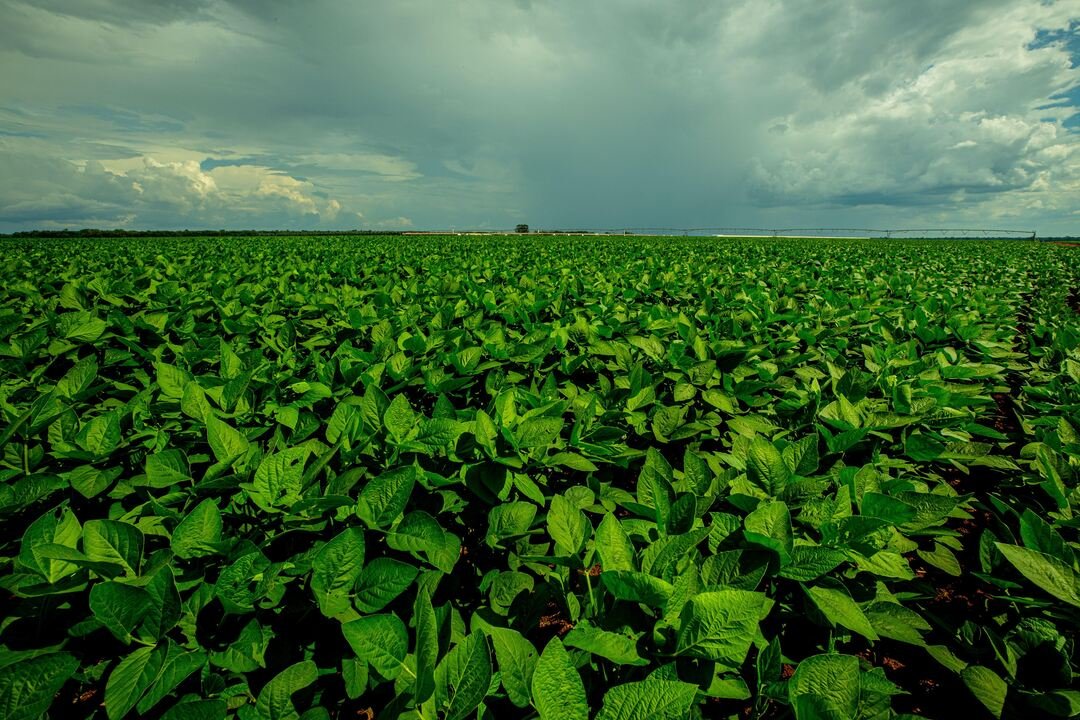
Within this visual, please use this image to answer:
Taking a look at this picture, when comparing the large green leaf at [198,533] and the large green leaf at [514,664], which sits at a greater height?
the large green leaf at [198,533]

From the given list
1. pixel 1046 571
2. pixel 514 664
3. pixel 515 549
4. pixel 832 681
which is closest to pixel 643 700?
pixel 514 664

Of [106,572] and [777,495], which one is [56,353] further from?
[777,495]

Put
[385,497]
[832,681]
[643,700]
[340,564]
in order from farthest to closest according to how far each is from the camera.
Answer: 1. [385,497]
2. [340,564]
3. [832,681]
4. [643,700]

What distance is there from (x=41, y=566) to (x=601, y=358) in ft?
8.92

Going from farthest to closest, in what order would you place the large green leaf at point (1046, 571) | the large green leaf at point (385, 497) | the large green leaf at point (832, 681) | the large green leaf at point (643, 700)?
the large green leaf at point (385, 497), the large green leaf at point (1046, 571), the large green leaf at point (832, 681), the large green leaf at point (643, 700)

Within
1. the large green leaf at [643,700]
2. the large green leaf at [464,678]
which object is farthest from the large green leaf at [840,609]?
the large green leaf at [464,678]

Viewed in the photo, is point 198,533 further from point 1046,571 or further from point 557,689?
point 1046,571

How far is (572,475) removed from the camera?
2.28 metres

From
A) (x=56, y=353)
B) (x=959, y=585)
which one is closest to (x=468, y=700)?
(x=959, y=585)

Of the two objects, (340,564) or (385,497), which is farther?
(385,497)

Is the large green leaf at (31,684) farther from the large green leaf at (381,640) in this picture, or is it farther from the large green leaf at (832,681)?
the large green leaf at (832,681)

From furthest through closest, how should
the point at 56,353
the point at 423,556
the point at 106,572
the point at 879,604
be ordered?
the point at 56,353
the point at 423,556
the point at 879,604
the point at 106,572

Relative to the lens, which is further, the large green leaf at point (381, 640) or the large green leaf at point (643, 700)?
the large green leaf at point (381, 640)

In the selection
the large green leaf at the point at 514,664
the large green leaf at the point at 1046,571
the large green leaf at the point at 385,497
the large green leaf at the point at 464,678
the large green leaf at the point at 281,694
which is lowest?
the large green leaf at the point at 281,694
